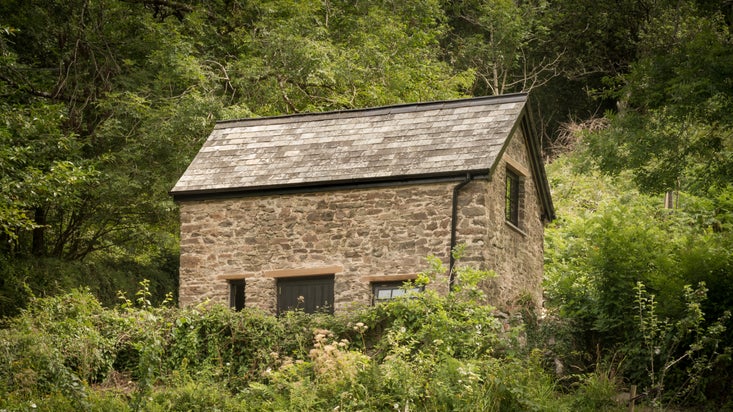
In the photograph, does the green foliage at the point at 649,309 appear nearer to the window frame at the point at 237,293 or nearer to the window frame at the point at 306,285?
the window frame at the point at 306,285

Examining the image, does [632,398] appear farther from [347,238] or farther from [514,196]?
[514,196]

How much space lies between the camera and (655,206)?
29438 mm

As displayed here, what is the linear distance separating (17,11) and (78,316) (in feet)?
40.0

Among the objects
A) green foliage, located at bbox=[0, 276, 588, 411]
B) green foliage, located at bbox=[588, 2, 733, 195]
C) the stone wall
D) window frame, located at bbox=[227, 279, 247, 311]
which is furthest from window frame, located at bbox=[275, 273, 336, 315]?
green foliage, located at bbox=[588, 2, 733, 195]

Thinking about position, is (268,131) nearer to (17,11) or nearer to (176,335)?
(176,335)

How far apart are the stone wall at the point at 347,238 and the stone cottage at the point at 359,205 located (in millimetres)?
19

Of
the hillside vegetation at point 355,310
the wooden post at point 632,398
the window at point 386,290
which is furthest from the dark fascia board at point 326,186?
the wooden post at point 632,398

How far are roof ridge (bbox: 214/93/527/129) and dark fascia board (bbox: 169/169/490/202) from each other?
2.34 m

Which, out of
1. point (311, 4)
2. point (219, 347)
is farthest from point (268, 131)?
point (311, 4)

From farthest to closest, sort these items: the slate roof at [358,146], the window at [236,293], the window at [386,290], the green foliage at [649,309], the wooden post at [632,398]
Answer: the window at [236,293] → the slate roof at [358,146] → the window at [386,290] → the green foliage at [649,309] → the wooden post at [632,398]

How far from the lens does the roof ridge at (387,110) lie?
21219mm

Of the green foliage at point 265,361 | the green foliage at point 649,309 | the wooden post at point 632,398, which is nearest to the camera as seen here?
the wooden post at point 632,398

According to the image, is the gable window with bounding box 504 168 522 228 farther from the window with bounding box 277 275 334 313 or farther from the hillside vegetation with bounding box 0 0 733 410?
the window with bounding box 277 275 334 313

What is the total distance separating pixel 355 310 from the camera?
58.6 feet
